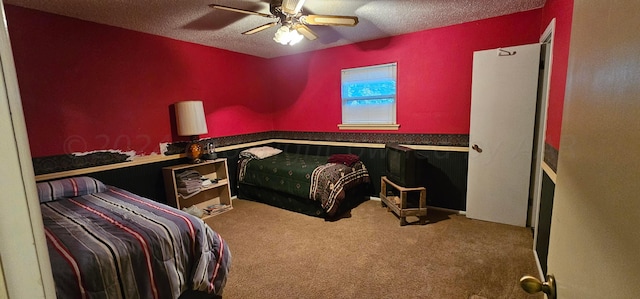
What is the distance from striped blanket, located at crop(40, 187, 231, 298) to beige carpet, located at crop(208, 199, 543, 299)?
0.44 meters

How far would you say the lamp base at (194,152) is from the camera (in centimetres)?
339

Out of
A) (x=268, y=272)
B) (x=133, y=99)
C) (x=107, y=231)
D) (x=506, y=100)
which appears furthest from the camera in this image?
(x=133, y=99)

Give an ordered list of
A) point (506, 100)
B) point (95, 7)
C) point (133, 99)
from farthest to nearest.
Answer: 1. point (133, 99)
2. point (506, 100)
3. point (95, 7)

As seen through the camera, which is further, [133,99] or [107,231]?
[133,99]

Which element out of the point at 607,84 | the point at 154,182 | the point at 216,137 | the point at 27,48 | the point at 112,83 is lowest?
the point at 154,182

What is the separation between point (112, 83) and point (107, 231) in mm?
1990

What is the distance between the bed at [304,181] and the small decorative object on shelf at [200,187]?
0.34 meters

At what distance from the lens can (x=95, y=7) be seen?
7.61 feet

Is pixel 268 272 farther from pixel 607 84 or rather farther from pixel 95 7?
pixel 95 7

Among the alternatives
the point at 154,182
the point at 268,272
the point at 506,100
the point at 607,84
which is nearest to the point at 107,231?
the point at 268,272

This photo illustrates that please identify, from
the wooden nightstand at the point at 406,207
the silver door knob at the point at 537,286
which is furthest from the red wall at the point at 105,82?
the silver door knob at the point at 537,286

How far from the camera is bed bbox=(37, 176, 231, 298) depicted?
4.04 feet

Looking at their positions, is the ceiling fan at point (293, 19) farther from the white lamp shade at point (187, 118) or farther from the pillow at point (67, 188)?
the pillow at point (67, 188)

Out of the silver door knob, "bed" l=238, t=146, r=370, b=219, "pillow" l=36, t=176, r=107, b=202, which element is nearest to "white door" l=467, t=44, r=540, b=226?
"bed" l=238, t=146, r=370, b=219
